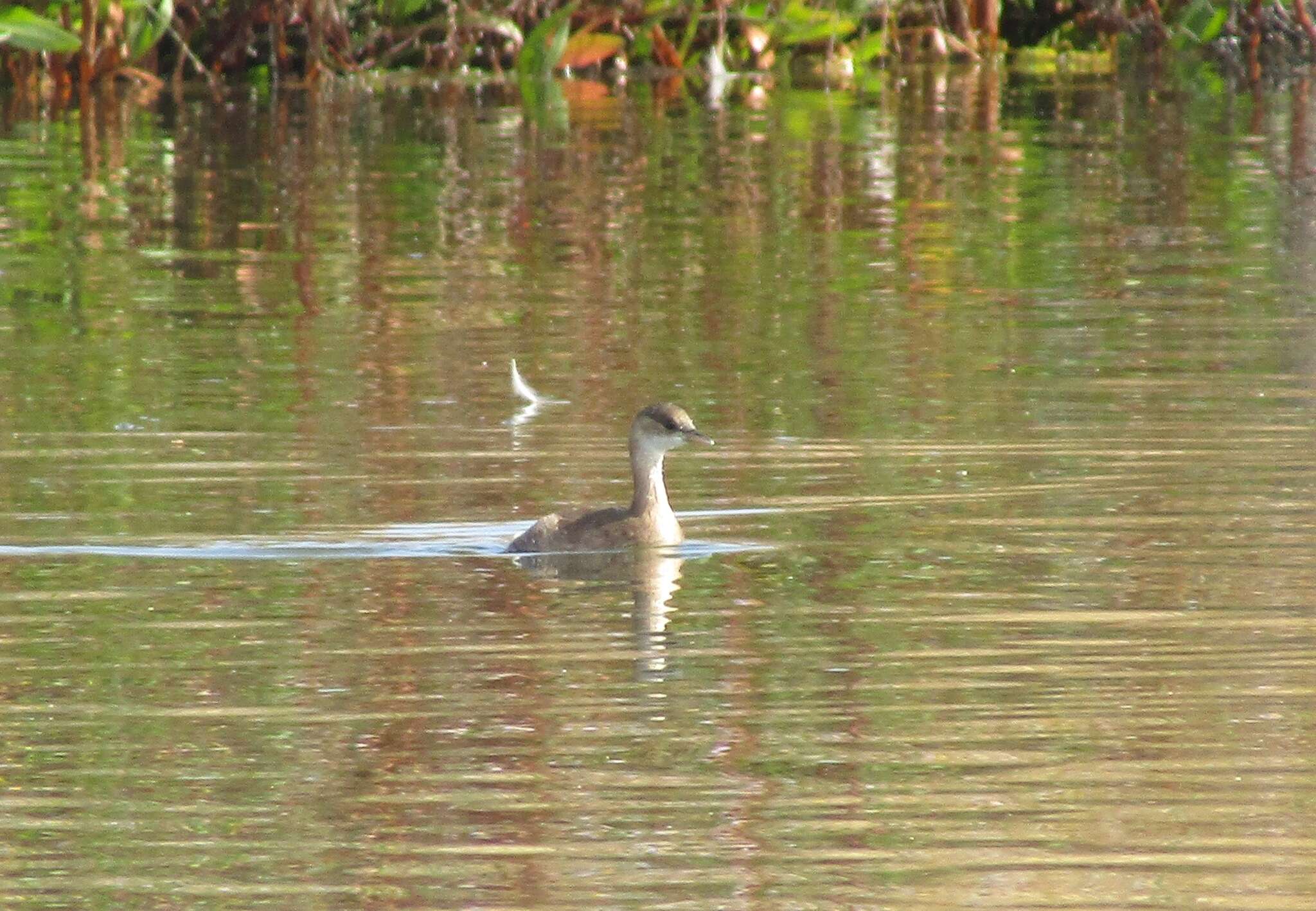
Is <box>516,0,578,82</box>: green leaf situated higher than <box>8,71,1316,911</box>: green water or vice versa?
<box>516,0,578,82</box>: green leaf

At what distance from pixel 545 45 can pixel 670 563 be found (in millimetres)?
20525

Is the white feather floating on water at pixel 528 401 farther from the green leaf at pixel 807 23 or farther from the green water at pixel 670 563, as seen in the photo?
the green leaf at pixel 807 23

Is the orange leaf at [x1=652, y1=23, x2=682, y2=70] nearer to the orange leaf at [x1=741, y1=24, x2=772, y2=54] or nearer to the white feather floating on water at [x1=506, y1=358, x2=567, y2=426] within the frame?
the orange leaf at [x1=741, y1=24, x2=772, y2=54]

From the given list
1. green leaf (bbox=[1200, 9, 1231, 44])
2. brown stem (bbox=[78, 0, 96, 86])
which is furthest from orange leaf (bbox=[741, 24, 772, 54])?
brown stem (bbox=[78, 0, 96, 86])

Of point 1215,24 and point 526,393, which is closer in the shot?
point 526,393

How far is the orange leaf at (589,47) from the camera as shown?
29500 millimetres

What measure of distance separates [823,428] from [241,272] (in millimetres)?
5907

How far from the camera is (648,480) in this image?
9.00 m

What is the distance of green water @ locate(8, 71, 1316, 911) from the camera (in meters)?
5.71

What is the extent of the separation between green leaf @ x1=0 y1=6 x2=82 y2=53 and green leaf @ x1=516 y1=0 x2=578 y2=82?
534 centimetres

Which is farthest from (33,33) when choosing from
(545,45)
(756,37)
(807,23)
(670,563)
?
(670,563)

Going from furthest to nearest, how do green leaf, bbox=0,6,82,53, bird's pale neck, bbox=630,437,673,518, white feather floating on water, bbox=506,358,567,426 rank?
green leaf, bbox=0,6,82,53, white feather floating on water, bbox=506,358,567,426, bird's pale neck, bbox=630,437,673,518

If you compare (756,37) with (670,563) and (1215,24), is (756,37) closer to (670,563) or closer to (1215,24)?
(1215,24)

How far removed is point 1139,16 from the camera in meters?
33.0
